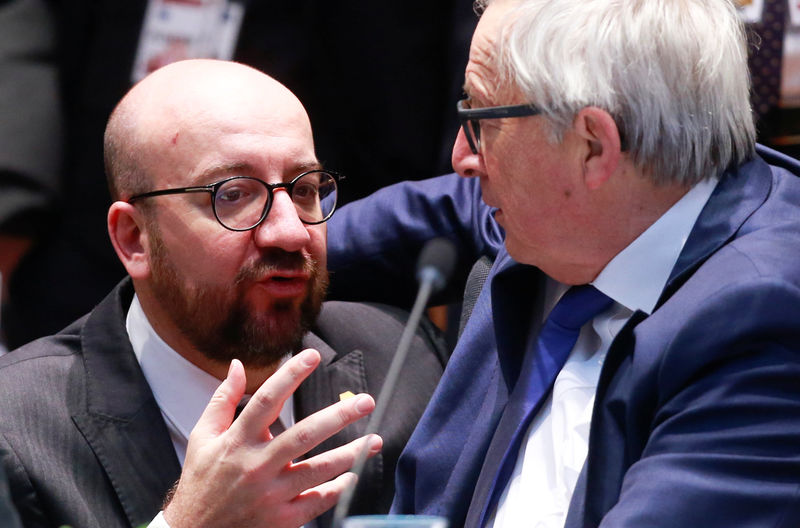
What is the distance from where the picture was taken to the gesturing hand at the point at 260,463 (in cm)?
180

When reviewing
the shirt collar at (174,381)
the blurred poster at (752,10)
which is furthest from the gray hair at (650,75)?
the shirt collar at (174,381)

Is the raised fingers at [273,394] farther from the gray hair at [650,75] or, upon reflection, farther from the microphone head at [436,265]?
the gray hair at [650,75]

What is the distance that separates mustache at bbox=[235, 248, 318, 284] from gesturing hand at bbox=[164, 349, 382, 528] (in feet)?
1.19

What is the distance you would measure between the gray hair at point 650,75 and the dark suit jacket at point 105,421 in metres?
0.85

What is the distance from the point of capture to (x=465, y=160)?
2.09m

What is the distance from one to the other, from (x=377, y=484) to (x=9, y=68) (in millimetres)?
1479

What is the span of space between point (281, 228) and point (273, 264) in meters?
0.07

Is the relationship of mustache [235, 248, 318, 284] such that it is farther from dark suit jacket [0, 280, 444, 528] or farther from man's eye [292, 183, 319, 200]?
dark suit jacket [0, 280, 444, 528]

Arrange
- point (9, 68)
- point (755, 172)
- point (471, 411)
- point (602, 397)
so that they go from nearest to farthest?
point (602, 397)
point (755, 172)
point (471, 411)
point (9, 68)

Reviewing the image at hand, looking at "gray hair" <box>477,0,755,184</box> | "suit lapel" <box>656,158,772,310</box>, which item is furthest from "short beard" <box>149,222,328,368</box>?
"suit lapel" <box>656,158,772,310</box>

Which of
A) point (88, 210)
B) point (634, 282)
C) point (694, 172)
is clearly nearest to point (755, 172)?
point (694, 172)

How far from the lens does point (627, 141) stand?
1.84 metres

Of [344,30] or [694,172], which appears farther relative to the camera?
[344,30]

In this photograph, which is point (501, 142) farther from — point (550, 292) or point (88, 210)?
point (88, 210)
